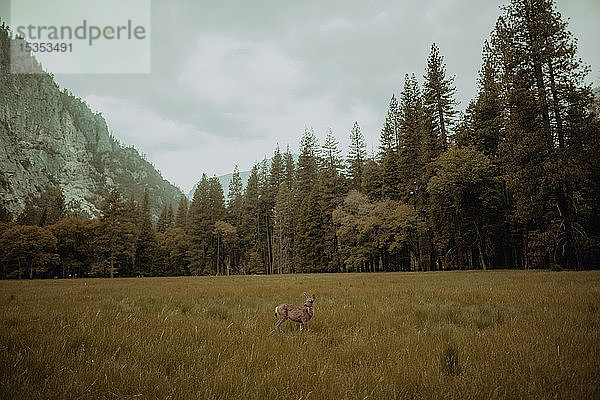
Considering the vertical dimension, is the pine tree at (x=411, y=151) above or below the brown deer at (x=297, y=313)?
above

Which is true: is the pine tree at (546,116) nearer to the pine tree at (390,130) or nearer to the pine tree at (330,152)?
the pine tree at (390,130)

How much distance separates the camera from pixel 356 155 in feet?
189

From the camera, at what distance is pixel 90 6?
11.3m

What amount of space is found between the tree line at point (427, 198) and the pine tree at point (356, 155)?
0.64ft

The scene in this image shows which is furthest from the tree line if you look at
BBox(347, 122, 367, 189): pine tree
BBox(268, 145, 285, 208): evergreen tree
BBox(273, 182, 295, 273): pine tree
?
BBox(268, 145, 285, 208): evergreen tree

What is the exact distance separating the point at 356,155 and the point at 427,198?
68.5 ft

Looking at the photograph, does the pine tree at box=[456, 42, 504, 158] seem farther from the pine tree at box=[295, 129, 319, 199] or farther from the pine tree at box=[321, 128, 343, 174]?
the pine tree at box=[295, 129, 319, 199]

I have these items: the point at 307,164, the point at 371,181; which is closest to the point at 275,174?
the point at 307,164

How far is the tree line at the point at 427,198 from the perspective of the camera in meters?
20.4

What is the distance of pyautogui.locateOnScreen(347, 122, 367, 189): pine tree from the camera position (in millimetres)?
56344

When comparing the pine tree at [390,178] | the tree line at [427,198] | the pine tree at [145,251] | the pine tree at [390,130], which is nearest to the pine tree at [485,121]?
the tree line at [427,198]

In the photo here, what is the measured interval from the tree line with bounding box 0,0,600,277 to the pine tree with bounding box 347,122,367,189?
194 mm

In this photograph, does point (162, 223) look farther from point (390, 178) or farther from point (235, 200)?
point (390, 178)

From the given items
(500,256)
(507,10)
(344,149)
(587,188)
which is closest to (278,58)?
(507,10)
